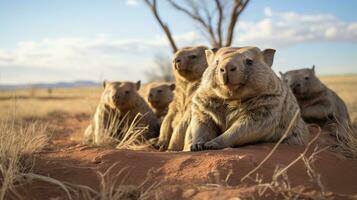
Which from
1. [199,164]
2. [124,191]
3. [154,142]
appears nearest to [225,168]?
[199,164]

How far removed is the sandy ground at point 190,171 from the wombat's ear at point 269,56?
1.16m

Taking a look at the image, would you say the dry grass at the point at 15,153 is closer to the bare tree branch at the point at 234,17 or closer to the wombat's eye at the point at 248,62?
the wombat's eye at the point at 248,62

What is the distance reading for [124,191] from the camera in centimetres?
335

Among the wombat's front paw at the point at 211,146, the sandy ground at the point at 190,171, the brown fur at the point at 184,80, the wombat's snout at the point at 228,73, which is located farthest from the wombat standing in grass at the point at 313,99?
the wombat's snout at the point at 228,73

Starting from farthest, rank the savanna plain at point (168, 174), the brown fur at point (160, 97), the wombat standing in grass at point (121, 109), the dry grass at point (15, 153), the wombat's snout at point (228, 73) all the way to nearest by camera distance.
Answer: the brown fur at point (160, 97), the wombat standing in grass at point (121, 109), the wombat's snout at point (228, 73), the dry grass at point (15, 153), the savanna plain at point (168, 174)

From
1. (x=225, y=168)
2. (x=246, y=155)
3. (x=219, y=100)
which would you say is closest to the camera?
(x=225, y=168)

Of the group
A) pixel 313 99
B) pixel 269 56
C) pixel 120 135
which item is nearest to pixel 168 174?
pixel 269 56

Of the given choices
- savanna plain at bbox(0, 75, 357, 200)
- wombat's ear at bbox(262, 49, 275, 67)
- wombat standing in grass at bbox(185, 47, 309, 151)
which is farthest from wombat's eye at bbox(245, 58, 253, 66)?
savanna plain at bbox(0, 75, 357, 200)

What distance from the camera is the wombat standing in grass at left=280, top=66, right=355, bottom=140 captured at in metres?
8.47

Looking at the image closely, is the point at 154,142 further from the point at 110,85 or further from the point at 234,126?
the point at 234,126

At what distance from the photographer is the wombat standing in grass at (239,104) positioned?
472cm

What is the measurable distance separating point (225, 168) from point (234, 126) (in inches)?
38.9

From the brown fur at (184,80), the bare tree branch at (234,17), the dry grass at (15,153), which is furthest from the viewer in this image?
the bare tree branch at (234,17)

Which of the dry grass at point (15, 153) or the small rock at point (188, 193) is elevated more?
the dry grass at point (15, 153)
